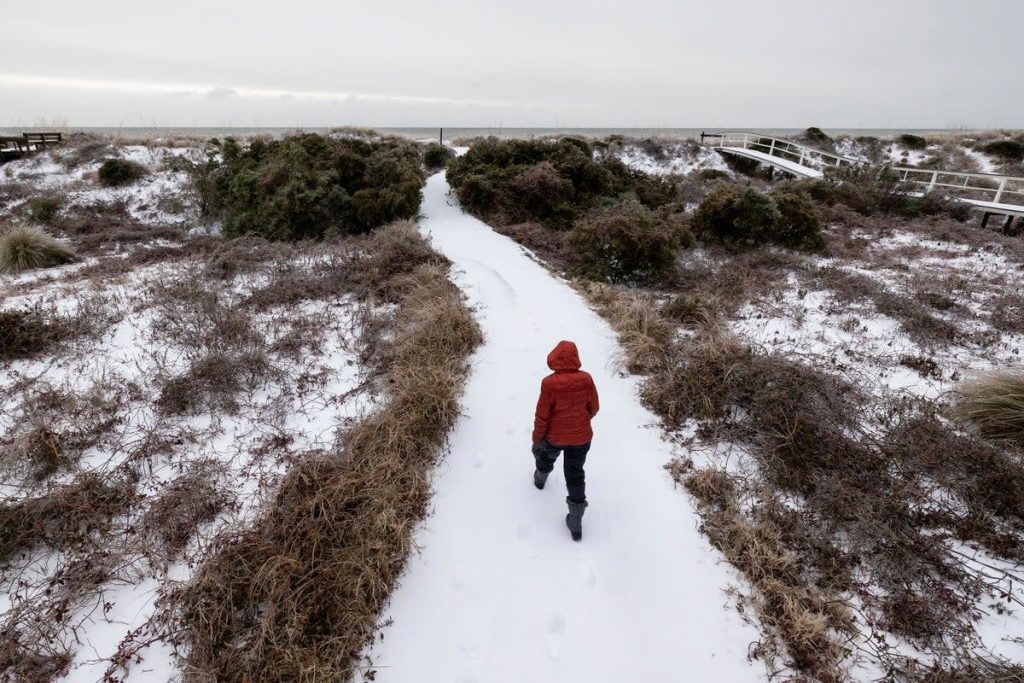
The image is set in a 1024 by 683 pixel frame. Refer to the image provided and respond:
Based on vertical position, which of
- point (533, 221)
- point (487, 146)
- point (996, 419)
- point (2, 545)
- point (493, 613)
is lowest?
point (493, 613)

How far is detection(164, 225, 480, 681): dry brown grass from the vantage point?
3.07m

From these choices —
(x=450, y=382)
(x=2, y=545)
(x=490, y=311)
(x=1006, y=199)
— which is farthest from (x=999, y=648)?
(x=1006, y=199)

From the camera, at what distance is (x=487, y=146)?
53.9 feet

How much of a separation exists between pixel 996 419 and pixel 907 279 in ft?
18.0

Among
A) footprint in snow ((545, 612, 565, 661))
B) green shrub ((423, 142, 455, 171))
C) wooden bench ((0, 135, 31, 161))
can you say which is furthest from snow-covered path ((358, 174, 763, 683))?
wooden bench ((0, 135, 31, 161))

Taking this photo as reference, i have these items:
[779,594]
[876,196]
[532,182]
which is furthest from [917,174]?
[779,594]

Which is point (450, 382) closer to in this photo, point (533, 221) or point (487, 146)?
point (533, 221)

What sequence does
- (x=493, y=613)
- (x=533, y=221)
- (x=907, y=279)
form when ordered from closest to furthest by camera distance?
(x=493, y=613) < (x=907, y=279) < (x=533, y=221)

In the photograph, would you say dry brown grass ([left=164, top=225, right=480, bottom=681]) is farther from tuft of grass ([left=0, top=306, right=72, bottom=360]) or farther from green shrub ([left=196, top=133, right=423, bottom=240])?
green shrub ([left=196, top=133, right=423, bottom=240])

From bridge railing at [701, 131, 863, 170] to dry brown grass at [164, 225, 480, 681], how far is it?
2276cm

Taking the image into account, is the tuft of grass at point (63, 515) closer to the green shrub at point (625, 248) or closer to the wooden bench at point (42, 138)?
the green shrub at point (625, 248)

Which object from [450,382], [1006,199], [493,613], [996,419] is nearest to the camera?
[493,613]

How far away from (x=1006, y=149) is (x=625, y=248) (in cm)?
2592

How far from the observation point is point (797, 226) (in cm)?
1170
